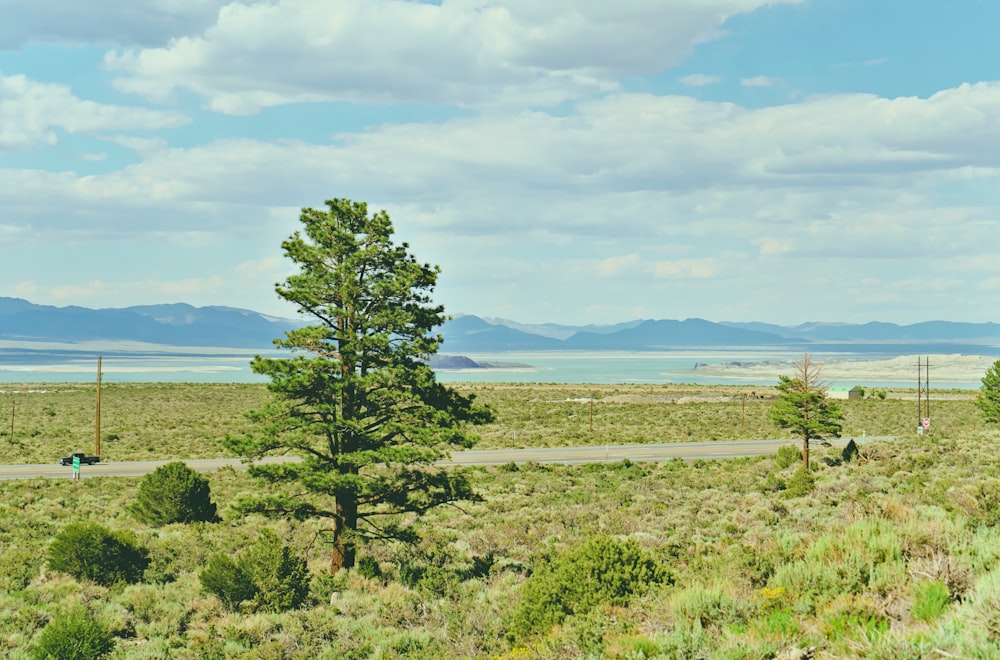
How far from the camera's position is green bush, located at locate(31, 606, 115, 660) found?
15.8m

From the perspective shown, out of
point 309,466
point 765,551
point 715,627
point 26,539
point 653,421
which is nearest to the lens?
point 715,627

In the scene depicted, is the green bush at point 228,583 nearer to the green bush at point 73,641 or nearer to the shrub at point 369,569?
the shrub at point 369,569

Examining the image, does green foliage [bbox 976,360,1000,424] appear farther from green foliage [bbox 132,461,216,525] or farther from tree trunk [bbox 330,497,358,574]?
green foliage [bbox 132,461,216,525]

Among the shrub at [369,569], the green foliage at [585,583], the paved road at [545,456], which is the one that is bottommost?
the paved road at [545,456]

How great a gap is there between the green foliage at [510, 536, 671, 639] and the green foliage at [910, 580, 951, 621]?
469 cm

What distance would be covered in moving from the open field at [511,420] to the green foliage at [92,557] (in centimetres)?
3102

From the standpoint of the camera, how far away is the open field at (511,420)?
59.8 metres

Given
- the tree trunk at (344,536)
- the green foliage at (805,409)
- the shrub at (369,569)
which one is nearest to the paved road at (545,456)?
the green foliage at (805,409)

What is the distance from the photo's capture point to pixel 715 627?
9.73 metres

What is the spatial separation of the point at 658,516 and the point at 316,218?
1752cm

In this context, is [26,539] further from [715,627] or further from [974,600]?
[974,600]

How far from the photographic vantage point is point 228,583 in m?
20.5

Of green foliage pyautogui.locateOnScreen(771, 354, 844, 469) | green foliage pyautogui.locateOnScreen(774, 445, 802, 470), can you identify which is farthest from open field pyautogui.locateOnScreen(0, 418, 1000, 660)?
green foliage pyautogui.locateOnScreen(771, 354, 844, 469)

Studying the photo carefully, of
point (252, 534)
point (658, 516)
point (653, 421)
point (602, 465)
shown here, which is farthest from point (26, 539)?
point (653, 421)
